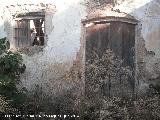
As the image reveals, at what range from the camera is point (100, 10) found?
1140cm

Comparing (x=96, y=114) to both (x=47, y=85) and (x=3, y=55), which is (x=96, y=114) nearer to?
(x=47, y=85)

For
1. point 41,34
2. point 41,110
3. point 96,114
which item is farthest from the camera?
point 41,34

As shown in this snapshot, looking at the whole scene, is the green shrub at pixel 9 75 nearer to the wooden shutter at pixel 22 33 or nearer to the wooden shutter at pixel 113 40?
the wooden shutter at pixel 22 33

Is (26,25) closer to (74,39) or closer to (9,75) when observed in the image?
(74,39)

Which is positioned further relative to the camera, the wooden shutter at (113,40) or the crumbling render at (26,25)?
the crumbling render at (26,25)

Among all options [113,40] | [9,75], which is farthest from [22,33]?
[113,40]

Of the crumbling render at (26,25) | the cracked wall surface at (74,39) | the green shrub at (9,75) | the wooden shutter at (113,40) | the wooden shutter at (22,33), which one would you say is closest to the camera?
the green shrub at (9,75)

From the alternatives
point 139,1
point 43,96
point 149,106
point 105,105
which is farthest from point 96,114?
point 139,1

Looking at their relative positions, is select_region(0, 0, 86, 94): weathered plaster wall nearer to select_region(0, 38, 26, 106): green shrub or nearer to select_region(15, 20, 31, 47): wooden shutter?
select_region(15, 20, 31, 47): wooden shutter

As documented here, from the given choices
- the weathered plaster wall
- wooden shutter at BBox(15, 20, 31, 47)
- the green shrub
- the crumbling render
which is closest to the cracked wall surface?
the weathered plaster wall

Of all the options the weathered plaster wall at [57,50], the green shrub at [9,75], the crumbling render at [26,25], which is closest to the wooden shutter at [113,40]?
the weathered plaster wall at [57,50]

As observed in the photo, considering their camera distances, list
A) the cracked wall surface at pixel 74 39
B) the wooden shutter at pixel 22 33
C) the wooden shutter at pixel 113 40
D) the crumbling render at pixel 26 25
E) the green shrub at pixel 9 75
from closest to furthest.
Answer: the green shrub at pixel 9 75 → the cracked wall surface at pixel 74 39 → the wooden shutter at pixel 113 40 → the crumbling render at pixel 26 25 → the wooden shutter at pixel 22 33

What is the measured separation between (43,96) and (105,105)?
213 cm

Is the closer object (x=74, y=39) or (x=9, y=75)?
(x=9, y=75)
